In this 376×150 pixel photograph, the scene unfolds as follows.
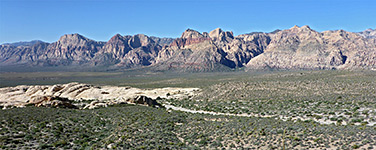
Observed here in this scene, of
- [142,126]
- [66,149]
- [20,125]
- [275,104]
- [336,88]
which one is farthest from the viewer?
[336,88]

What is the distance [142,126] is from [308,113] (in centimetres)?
1988

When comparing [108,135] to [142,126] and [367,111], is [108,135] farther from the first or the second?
[367,111]

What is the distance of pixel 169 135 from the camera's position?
25531mm

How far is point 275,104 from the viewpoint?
42.9m

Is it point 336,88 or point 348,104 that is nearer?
point 348,104

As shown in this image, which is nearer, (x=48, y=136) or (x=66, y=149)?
(x=66, y=149)

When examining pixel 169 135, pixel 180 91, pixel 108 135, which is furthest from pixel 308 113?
pixel 180 91

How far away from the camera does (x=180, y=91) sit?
71125 millimetres

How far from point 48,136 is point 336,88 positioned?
54664 mm

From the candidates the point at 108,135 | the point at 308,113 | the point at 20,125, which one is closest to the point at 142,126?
the point at 108,135

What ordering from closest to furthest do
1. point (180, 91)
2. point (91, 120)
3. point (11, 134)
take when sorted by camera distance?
point (11, 134)
point (91, 120)
point (180, 91)

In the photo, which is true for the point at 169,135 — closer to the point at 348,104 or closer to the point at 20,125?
the point at 20,125

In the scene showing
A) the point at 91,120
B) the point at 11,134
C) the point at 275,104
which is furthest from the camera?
the point at 275,104

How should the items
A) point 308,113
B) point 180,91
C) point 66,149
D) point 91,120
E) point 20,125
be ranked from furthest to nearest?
1. point 180,91
2. point 308,113
3. point 91,120
4. point 20,125
5. point 66,149
